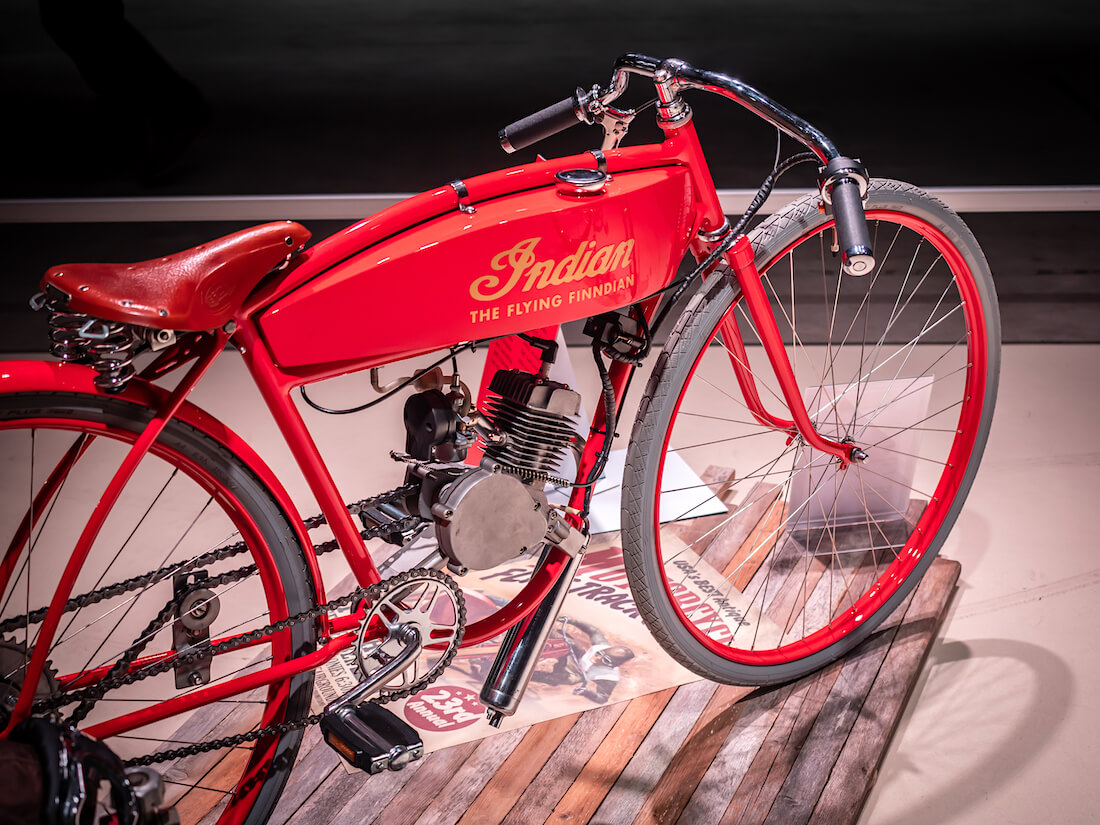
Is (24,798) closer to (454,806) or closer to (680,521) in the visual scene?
(454,806)

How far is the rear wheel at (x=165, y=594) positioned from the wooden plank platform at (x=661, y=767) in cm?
19

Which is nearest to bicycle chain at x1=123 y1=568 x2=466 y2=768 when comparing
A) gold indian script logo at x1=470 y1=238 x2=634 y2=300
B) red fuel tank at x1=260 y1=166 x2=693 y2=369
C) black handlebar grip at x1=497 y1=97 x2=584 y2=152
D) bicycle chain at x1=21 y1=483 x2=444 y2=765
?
bicycle chain at x1=21 y1=483 x2=444 y2=765

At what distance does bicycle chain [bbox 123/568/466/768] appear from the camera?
138cm

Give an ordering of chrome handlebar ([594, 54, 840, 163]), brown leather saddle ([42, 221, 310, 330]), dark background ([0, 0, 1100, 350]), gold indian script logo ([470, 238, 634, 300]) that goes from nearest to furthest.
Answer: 1. brown leather saddle ([42, 221, 310, 330])
2. gold indian script logo ([470, 238, 634, 300])
3. chrome handlebar ([594, 54, 840, 163])
4. dark background ([0, 0, 1100, 350])

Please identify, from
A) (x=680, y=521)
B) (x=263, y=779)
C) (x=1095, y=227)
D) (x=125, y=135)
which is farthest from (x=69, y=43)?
(x=1095, y=227)

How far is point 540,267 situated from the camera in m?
1.45

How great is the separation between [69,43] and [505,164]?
6.12 ft

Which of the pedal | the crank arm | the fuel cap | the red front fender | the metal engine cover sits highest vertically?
the fuel cap

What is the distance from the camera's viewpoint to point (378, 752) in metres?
1.43

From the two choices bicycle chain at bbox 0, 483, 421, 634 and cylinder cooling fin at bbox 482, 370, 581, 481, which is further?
cylinder cooling fin at bbox 482, 370, 581, 481

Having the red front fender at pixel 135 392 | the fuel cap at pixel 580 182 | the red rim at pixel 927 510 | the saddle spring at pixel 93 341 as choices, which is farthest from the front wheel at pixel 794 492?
the saddle spring at pixel 93 341

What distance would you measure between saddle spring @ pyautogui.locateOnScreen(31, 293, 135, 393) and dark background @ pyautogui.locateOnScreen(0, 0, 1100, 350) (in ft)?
8.18

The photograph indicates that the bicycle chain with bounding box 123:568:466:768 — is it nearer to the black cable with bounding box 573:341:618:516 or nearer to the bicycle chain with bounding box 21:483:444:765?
the bicycle chain with bounding box 21:483:444:765

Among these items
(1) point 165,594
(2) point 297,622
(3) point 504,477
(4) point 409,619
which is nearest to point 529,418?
(3) point 504,477
